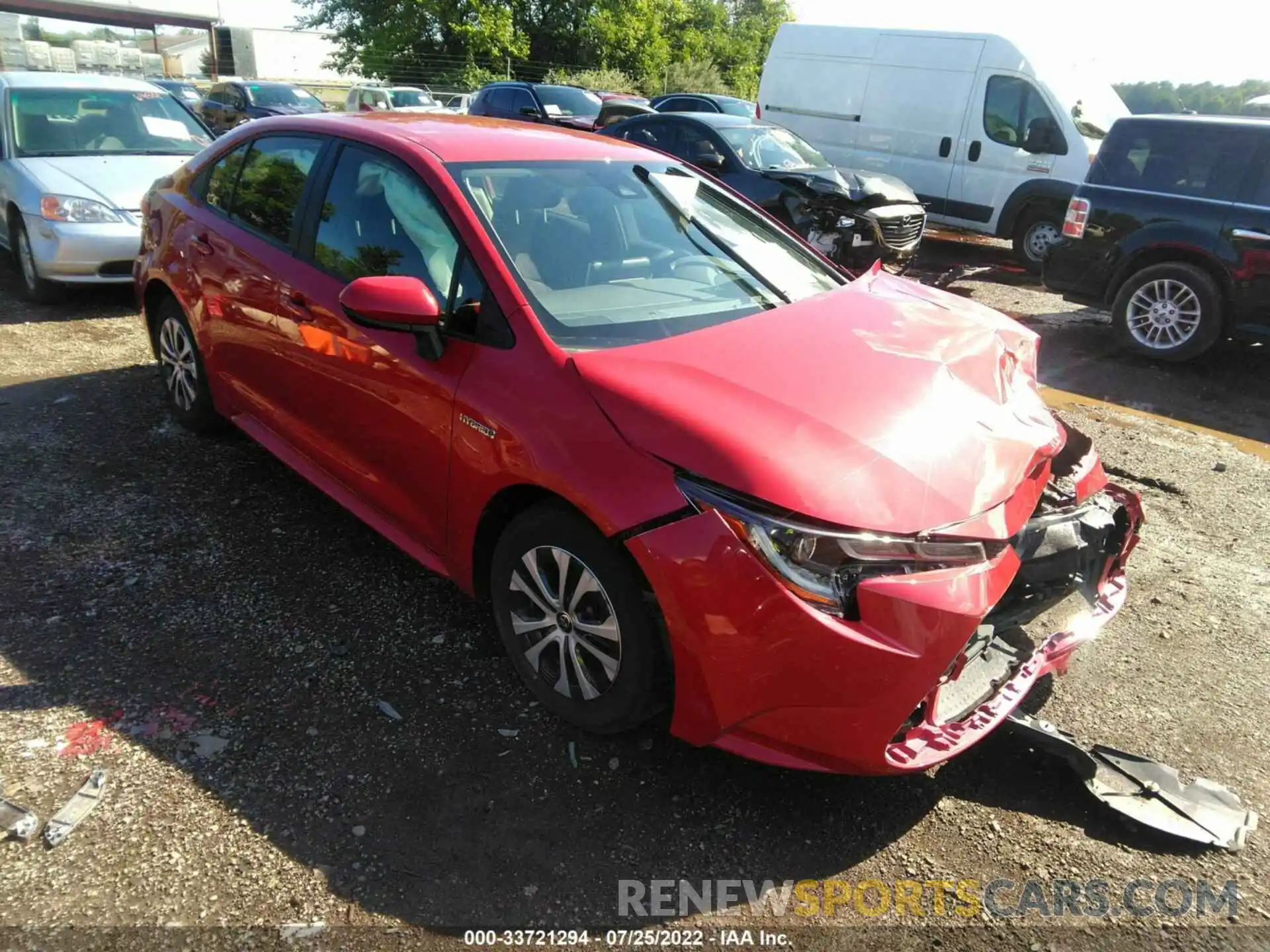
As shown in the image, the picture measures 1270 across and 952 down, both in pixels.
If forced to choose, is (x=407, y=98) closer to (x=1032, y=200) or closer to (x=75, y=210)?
(x=1032, y=200)

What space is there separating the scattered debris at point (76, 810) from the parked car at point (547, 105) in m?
13.0

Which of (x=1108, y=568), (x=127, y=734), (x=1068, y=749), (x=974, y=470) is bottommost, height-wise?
(x=127, y=734)

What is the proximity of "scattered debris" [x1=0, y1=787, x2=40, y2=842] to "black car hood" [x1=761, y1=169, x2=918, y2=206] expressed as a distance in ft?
27.5

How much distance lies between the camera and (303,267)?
139 inches

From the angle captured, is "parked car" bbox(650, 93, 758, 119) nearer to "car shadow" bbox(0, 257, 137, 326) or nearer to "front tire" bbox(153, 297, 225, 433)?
"car shadow" bbox(0, 257, 137, 326)

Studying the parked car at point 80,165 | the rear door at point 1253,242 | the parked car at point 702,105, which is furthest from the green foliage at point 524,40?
the rear door at point 1253,242

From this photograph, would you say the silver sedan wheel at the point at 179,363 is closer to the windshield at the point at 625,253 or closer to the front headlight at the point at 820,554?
the windshield at the point at 625,253

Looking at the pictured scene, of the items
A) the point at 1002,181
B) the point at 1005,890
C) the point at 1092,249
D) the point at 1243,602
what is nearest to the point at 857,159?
the point at 1002,181

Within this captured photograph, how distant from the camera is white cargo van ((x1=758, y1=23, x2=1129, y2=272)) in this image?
418 inches

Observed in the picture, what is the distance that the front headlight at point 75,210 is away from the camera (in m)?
6.62

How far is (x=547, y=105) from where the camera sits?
14.9 m

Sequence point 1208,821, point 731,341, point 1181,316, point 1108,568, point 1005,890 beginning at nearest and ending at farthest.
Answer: point 1005,890 < point 1208,821 < point 731,341 < point 1108,568 < point 1181,316

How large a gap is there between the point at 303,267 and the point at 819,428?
2.23m

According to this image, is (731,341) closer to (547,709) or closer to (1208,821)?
(547,709)
